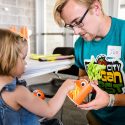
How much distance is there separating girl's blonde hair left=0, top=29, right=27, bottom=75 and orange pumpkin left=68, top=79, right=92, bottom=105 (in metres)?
0.28

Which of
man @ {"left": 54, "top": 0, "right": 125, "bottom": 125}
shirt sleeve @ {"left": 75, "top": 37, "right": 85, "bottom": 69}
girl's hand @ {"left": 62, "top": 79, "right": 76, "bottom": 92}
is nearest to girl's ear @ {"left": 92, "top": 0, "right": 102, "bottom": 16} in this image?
man @ {"left": 54, "top": 0, "right": 125, "bottom": 125}

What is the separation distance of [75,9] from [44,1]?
2130 millimetres

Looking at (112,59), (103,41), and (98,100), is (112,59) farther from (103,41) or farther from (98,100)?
(98,100)

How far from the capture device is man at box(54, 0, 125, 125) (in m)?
1.00

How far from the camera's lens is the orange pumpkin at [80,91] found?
865mm

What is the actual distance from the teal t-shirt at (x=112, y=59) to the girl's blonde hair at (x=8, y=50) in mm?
395

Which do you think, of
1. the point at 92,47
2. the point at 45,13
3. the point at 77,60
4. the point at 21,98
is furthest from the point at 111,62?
the point at 45,13

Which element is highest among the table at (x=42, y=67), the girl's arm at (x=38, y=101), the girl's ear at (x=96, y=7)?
the girl's ear at (x=96, y=7)

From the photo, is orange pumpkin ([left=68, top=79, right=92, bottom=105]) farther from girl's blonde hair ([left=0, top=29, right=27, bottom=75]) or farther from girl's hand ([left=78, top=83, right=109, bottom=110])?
girl's blonde hair ([left=0, top=29, right=27, bottom=75])

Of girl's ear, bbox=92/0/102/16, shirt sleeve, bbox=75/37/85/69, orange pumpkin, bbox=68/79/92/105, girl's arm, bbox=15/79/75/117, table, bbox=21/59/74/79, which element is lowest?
girl's arm, bbox=15/79/75/117

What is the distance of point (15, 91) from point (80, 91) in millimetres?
282

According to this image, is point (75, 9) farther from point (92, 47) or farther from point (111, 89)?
point (111, 89)

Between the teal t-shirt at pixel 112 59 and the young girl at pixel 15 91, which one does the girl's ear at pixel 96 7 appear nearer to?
the teal t-shirt at pixel 112 59

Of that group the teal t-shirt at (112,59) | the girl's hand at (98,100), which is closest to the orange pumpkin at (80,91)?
the girl's hand at (98,100)
